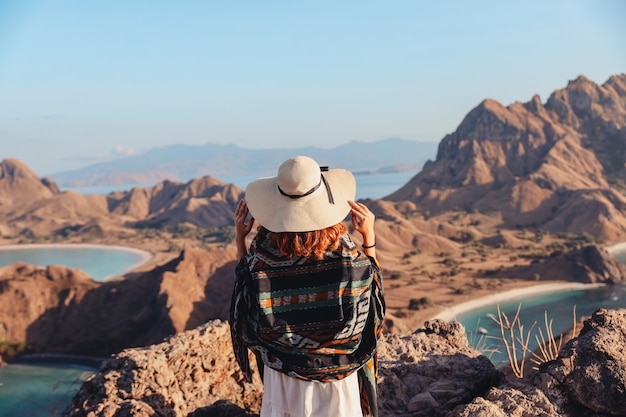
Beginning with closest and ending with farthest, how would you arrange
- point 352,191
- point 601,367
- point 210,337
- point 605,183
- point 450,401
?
point 352,191 → point 601,367 → point 450,401 → point 210,337 → point 605,183

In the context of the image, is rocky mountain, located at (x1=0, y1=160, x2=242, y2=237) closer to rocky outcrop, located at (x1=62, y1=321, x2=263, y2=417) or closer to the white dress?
rocky outcrop, located at (x1=62, y1=321, x2=263, y2=417)

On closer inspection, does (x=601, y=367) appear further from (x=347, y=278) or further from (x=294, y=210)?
(x=294, y=210)

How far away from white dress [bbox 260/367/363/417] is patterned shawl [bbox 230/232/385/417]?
0.06m

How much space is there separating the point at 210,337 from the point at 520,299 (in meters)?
27.9

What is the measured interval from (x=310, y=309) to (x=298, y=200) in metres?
0.45

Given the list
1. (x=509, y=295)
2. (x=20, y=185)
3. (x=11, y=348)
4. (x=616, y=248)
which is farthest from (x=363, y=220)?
(x=20, y=185)

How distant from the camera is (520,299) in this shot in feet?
93.2

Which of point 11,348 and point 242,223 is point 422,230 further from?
point 242,223

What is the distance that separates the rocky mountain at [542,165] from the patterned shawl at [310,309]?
47.7 m

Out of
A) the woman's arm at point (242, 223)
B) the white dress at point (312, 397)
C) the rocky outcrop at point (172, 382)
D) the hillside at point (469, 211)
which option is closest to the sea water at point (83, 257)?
the hillside at point (469, 211)

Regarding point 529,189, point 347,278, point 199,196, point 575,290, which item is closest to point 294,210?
point 347,278

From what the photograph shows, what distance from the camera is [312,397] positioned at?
85.3 inches

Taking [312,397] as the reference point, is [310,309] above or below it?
above

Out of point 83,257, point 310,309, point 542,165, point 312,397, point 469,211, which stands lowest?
point 83,257
